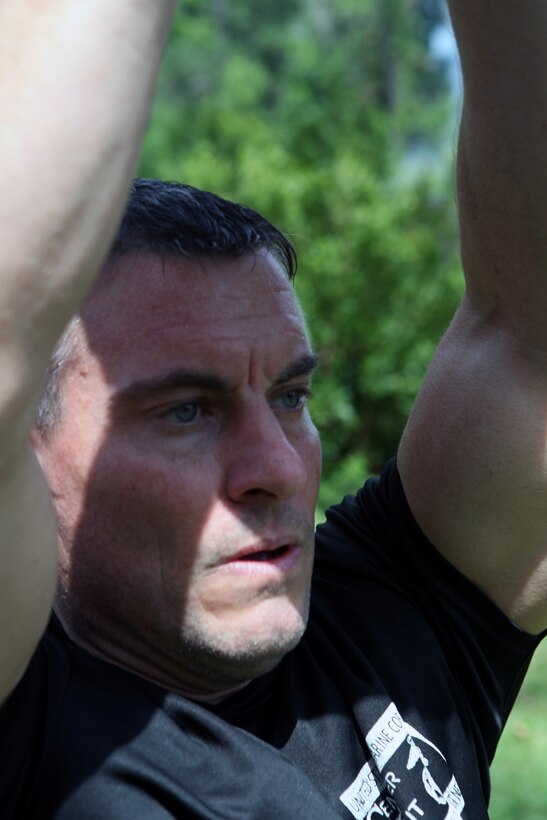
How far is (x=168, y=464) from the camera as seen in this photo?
1.81 meters

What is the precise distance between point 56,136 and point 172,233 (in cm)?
71

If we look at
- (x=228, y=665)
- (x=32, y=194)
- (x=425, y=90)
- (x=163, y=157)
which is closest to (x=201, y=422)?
(x=228, y=665)

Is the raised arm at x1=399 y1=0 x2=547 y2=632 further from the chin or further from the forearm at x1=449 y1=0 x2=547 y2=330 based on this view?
the chin

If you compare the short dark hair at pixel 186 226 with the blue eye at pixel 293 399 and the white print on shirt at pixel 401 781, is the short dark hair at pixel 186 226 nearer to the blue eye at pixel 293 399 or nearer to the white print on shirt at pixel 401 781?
the blue eye at pixel 293 399

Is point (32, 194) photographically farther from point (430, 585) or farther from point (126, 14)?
point (430, 585)

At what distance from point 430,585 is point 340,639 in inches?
8.3

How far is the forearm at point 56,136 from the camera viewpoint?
1.22 meters

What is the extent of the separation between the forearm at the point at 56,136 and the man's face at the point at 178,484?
54 cm

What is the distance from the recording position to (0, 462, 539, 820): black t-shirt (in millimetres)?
1643

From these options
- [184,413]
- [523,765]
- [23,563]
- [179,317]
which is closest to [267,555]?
[184,413]

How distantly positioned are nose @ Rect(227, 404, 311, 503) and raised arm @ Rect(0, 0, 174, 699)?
54 centimetres

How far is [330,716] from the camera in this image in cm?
200

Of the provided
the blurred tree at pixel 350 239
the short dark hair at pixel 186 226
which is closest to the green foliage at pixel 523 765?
the blurred tree at pixel 350 239

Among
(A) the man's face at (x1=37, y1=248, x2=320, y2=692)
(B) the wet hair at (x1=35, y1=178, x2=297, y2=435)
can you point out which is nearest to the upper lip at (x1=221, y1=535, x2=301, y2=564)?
(A) the man's face at (x1=37, y1=248, x2=320, y2=692)
